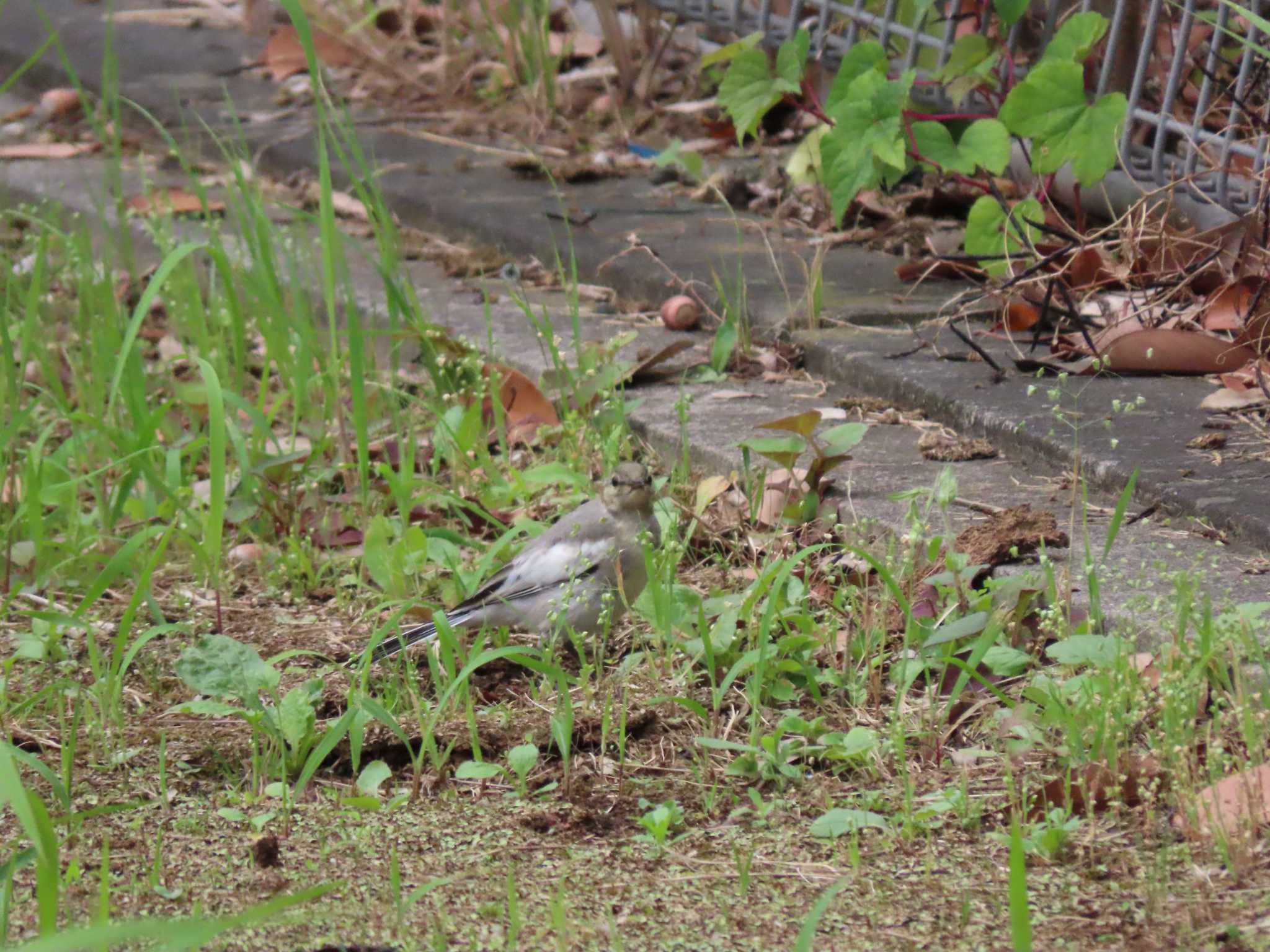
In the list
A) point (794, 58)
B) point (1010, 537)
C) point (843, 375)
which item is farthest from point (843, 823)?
point (794, 58)

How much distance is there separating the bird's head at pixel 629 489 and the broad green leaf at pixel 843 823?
1.28 m

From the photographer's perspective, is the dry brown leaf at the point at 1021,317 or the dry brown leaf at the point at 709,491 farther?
the dry brown leaf at the point at 1021,317

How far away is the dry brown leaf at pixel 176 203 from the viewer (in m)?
6.46

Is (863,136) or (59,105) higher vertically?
(863,136)

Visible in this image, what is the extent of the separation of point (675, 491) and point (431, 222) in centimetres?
280

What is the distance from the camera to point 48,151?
798cm

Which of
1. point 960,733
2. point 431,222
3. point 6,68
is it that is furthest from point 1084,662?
point 6,68

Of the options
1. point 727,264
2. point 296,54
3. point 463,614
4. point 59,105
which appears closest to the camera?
point 463,614

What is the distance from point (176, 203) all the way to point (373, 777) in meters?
4.61

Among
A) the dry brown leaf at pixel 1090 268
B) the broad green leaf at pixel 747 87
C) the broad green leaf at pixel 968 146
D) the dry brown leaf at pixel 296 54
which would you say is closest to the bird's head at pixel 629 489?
the broad green leaf at pixel 968 146

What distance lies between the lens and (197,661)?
2.97 m

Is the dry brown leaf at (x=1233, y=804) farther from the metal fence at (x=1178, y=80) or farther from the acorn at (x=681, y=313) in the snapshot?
the acorn at (x=681, y=313)

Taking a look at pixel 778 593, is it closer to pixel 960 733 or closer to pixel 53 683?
pixel 960 733

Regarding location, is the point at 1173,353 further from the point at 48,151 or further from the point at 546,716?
the point at 48,151
